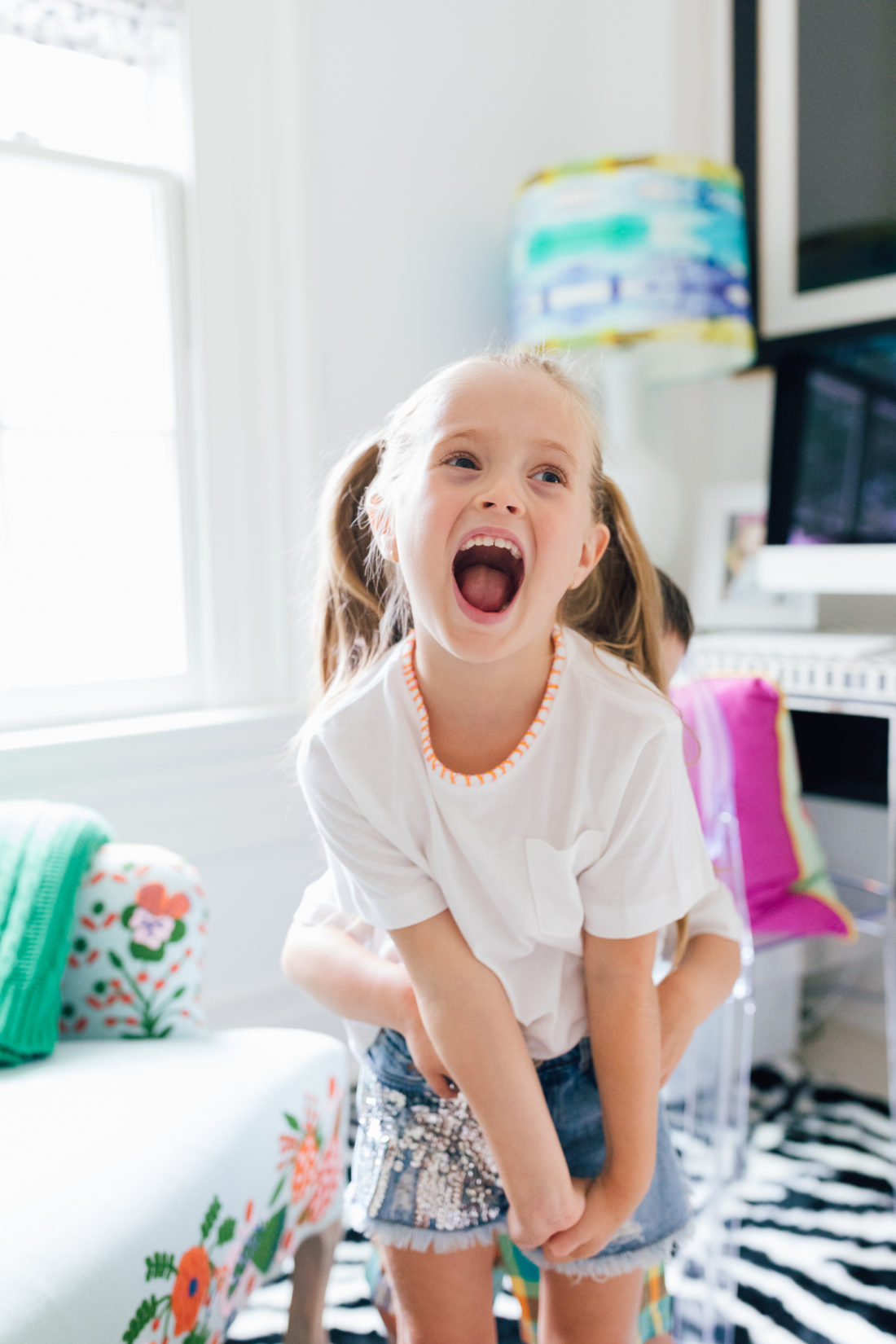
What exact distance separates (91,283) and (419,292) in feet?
1.93

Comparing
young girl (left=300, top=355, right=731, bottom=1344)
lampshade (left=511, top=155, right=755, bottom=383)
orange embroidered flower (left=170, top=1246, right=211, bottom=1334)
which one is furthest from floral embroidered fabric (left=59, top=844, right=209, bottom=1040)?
lampshade (left=511, top=155, right=755, bottom=383)

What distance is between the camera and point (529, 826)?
2.24 ft

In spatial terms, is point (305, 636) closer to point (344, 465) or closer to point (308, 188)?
point (308, 188)

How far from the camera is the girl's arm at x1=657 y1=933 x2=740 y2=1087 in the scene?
75 centimetres

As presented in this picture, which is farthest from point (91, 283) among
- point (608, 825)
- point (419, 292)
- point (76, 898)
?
point (608, 825)

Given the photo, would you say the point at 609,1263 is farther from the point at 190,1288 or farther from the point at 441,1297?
the point at 190,1288

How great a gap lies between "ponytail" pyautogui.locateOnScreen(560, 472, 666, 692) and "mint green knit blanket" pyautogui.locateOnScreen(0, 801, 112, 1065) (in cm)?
61

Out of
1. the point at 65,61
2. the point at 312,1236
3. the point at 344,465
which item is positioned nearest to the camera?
the point at 344,465

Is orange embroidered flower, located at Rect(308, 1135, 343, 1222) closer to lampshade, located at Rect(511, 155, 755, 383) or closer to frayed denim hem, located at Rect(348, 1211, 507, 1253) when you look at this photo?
frayed denim hem, located at Rect(348, 1211, 507, 1253)

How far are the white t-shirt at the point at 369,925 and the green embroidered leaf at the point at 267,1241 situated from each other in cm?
25

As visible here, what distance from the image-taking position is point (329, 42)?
69.5 inches

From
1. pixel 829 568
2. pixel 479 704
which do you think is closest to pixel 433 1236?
pixel 479 704

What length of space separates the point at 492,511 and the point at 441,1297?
0.55 meters

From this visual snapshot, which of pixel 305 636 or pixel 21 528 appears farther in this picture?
pixel 305 636
